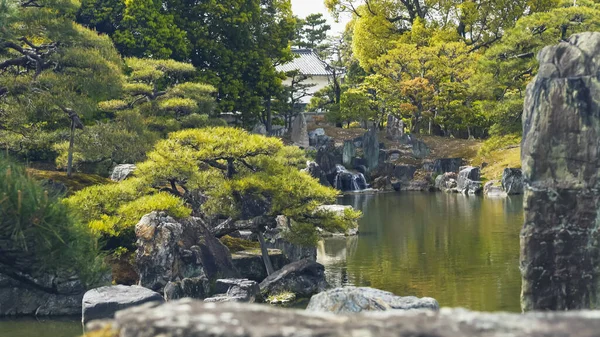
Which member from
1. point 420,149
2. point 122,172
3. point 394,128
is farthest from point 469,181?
point 122,172

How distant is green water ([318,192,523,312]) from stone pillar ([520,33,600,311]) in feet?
11.1

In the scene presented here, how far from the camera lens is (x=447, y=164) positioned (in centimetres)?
4588

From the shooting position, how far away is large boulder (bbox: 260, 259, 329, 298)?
16625 millimetres

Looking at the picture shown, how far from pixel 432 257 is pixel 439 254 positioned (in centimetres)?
53

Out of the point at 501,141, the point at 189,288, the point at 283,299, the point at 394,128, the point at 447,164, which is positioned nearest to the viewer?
the point at 189,288

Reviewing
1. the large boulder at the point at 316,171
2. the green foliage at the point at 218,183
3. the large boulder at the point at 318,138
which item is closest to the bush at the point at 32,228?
the green foliage at the point at 218,183

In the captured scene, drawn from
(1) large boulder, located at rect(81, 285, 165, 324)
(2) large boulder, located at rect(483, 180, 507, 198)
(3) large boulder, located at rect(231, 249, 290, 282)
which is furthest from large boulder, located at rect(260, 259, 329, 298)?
(2) large boulder, located at rect(483, 180, 507, 198)

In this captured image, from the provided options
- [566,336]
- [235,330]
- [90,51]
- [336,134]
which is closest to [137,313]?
[235,330]

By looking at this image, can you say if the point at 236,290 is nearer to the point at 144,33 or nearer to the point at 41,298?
the point at 41,298

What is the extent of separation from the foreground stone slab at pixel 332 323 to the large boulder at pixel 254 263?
1449cm

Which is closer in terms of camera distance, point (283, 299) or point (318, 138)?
point (283, 299)

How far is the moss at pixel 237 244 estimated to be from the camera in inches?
763

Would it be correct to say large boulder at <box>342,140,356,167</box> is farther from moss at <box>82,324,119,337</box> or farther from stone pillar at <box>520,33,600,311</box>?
moss at <box>82,324,119,337</box>

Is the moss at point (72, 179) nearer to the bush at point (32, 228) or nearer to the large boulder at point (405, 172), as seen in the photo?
the bush at point (32, 228)
